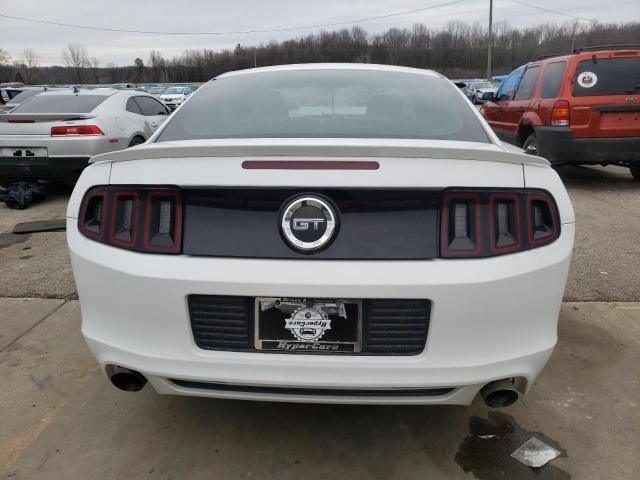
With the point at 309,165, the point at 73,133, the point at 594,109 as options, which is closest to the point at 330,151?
the point at 309,165

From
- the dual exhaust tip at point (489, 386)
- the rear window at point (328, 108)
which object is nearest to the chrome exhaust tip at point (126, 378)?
the dual exhaust tip at point (489, 386)

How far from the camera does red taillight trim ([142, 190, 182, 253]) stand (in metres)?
1.81

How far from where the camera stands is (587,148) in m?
6.86

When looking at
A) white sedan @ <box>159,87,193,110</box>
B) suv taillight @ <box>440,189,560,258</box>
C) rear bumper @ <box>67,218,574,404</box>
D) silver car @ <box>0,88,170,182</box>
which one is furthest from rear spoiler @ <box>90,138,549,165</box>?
white sedan @ <box>159,87,193,110</box>

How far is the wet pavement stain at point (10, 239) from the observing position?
5406mm

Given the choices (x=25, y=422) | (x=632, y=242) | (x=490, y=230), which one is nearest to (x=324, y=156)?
(x=490, y=230)

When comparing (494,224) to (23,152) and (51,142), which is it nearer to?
(51,142)

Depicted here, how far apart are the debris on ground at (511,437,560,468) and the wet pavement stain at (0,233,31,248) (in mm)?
5124

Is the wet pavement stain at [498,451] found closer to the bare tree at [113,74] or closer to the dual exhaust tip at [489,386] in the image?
the dual exhaust tip at [489,386]

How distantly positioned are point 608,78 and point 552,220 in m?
6.02

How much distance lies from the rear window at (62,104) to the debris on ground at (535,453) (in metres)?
6.93

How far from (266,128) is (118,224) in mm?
809

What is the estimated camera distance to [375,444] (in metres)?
2.28

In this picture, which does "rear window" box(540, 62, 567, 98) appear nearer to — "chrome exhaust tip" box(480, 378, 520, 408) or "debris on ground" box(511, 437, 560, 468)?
"debris on ground" box(511, 437, 560, 468)
